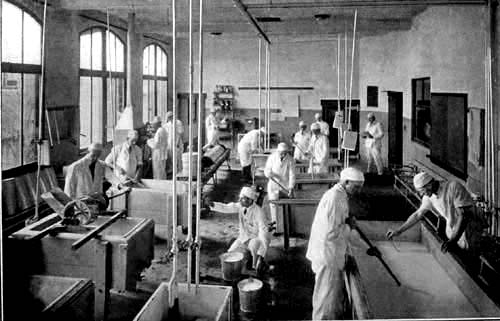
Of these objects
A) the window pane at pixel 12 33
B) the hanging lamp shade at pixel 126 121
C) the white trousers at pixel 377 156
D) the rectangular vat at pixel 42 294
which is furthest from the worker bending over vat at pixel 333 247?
the white trousers at pixel 377 156

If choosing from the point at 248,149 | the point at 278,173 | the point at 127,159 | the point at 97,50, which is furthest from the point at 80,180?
the point at 248,149

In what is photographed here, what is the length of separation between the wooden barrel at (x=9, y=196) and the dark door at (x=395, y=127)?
718cm

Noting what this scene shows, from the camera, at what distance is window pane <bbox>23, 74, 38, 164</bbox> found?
571cm

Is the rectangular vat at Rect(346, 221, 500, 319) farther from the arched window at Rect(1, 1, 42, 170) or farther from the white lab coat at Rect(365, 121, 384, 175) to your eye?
the white lab coat at Rect(365, 121, 384, 175)

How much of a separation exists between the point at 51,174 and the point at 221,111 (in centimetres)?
711

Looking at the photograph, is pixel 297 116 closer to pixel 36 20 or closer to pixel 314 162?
pixel 314 162

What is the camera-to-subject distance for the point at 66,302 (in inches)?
94.8

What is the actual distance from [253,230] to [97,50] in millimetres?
4899

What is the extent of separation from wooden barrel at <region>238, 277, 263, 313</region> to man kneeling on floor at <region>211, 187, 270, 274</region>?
0.76 metres

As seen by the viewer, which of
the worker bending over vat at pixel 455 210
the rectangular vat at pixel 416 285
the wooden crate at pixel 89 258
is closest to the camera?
the rectangular vat at pixel 416 285

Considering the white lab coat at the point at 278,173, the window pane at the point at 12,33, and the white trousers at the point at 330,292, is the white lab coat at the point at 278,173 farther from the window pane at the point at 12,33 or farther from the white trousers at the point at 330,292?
the window pane at the point at 12,33

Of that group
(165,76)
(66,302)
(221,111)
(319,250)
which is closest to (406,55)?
(221,111)

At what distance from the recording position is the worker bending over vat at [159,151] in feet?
26.2

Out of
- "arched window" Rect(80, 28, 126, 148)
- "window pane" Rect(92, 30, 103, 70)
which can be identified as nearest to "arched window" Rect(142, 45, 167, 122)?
"arched window" Rect(80, 28, 126, 148)
